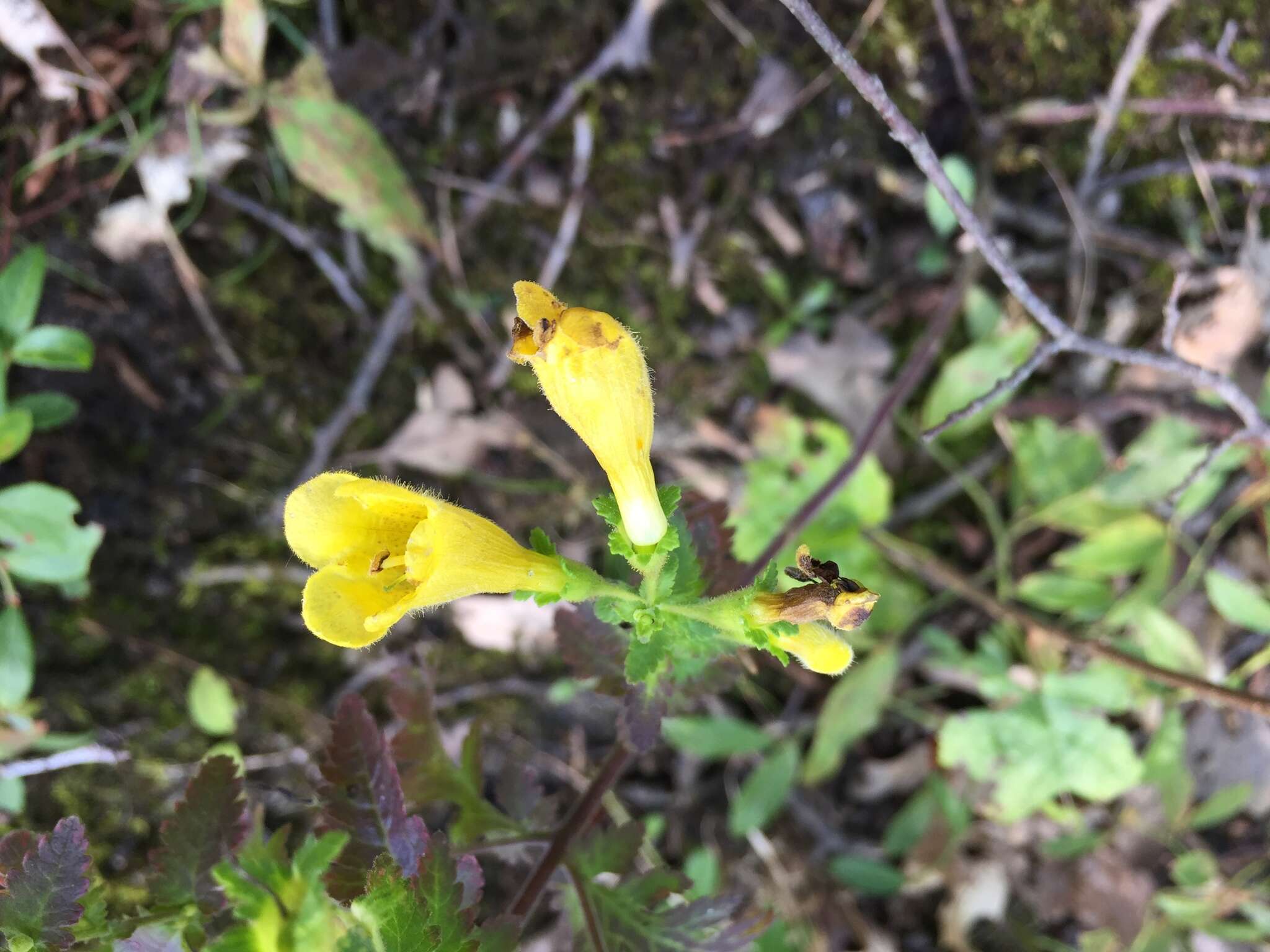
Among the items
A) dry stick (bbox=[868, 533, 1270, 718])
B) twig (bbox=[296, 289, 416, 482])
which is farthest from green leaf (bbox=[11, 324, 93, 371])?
dry stick (bbox=[868, 533, 1270, 718])

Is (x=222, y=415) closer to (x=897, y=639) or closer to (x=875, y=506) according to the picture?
(x=875, y=506)

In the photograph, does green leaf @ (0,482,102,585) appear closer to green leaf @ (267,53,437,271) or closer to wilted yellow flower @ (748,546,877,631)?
green leaf @ (267,53,437,271)

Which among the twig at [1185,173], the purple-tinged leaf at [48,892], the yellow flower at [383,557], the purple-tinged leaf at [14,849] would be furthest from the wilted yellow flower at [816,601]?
the twig at [1185,173]

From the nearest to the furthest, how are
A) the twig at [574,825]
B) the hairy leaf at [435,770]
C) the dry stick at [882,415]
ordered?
the twig at [574,825] → the hairy leaf at [435,770] → the dry stick at [882,415]

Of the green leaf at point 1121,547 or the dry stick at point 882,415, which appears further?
the green leaf at point 1121,547

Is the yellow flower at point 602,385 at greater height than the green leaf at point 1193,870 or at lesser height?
greater

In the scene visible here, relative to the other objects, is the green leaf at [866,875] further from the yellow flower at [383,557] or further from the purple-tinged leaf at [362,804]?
the yellow flower at [383,557]

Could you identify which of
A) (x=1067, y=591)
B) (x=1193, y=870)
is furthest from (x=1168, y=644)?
(x=1193, y=870)
